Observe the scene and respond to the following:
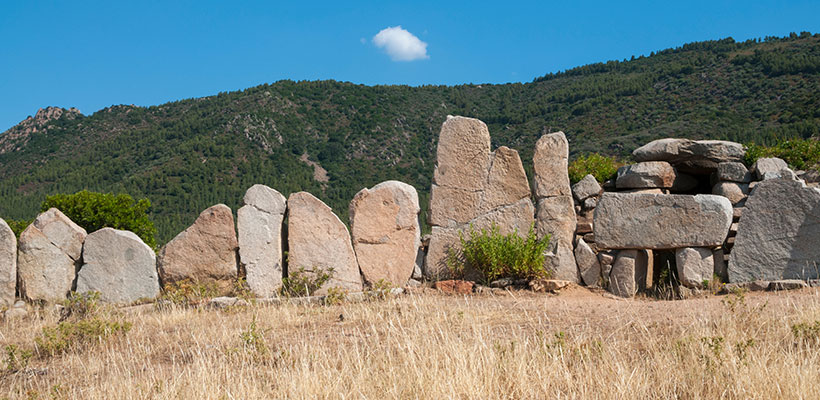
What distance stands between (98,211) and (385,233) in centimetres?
797

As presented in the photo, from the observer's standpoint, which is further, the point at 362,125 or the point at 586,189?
the point at 362,125

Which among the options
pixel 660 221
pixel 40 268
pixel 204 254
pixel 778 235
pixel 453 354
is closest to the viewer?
pixel 453 354

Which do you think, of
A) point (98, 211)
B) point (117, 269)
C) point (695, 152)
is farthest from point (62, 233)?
point (695, 152)

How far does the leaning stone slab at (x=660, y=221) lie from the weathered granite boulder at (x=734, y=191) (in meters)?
1.32

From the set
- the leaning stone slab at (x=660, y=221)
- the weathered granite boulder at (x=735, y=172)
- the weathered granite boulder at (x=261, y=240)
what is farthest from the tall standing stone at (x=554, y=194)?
the weathered granite boulder at (x=261, y=240)

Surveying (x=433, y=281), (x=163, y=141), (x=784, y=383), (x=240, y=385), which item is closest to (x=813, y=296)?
(x=784, y=383)

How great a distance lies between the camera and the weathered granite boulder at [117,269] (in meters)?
9.10

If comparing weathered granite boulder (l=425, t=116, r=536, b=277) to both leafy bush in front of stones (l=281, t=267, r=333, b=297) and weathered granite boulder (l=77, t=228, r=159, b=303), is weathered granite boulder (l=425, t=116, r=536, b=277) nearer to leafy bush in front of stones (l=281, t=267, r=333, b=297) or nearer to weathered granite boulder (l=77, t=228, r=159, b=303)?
leafy bush in front of stones (l=281, t=267, r=333, b=297)

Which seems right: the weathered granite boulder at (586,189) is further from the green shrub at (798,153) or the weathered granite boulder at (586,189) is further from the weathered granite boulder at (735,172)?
the green shrub at (798,153)

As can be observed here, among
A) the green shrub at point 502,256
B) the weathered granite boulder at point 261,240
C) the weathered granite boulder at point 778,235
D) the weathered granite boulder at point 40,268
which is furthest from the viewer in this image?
the weathered granite boulder at point 261,240

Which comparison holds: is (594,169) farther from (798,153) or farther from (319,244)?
(319,244)

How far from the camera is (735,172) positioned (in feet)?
31.0

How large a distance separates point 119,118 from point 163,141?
11.8 m

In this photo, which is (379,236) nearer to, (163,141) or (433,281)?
(433,281)
